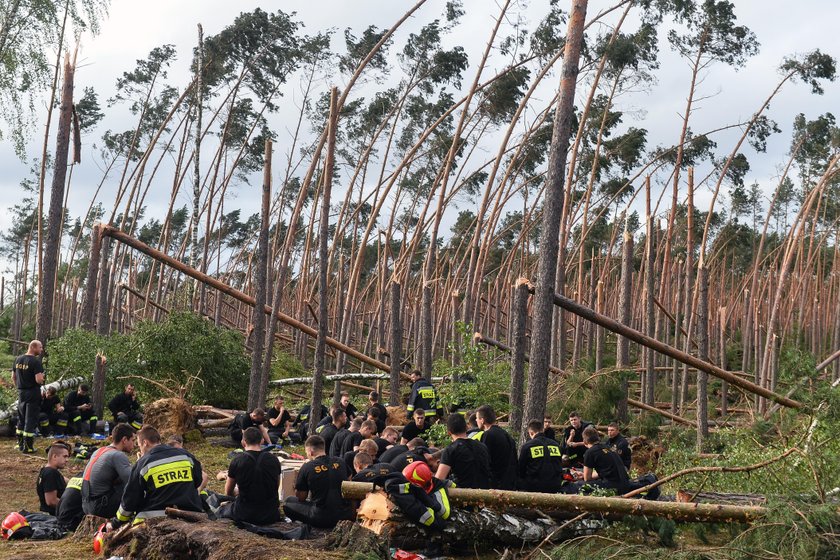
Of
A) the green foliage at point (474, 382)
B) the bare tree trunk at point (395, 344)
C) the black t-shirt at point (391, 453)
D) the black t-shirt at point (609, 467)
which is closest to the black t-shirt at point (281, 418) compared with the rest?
the bare tree trunk at point (395, 344)

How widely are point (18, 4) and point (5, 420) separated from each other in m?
8.59

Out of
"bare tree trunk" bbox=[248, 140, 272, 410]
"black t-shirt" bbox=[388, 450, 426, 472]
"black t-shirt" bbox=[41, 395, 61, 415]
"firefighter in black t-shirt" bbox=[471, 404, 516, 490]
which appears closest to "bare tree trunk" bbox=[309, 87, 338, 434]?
"bare tree trunk" bbox=[248, 140, 272, 410]

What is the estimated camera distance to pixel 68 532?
890 centimetres

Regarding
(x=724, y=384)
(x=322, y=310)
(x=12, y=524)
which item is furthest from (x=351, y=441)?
(x=724, y=384)

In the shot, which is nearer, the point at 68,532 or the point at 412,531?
the point at 412,531

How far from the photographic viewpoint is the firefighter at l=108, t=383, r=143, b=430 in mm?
15641

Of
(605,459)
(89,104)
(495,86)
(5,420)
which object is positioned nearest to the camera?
(605,459)

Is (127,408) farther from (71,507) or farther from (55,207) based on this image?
(71,507)

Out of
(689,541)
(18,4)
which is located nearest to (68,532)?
(689,541)

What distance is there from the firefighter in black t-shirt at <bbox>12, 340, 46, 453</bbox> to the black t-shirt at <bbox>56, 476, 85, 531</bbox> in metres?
4.85

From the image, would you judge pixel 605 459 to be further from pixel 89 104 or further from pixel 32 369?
pixel 89 104

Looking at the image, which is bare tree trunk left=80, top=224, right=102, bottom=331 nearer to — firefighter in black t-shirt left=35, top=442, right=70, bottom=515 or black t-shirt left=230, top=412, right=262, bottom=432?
black t-shirt left=230, top=412, right=262, bottom=432

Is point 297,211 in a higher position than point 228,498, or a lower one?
higher

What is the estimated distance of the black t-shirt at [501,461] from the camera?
31.9 feet
